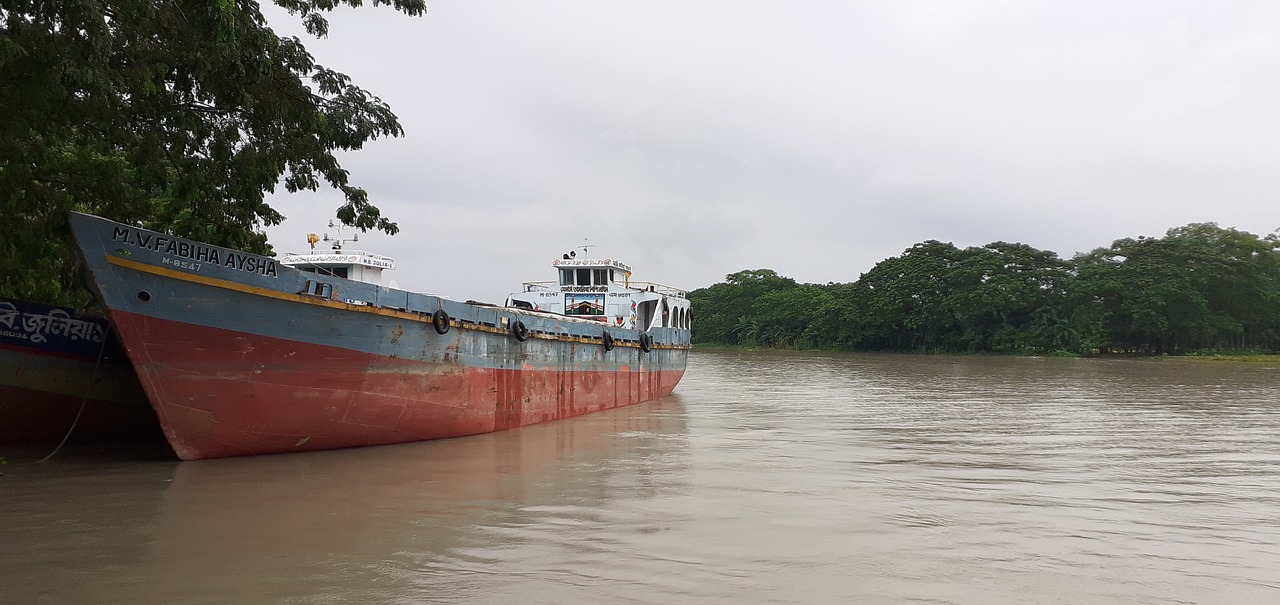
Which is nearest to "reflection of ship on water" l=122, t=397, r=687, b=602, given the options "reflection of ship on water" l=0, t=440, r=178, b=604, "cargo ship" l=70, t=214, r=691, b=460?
"reflection of ship on water" l=0, t=440, r=178, b=604

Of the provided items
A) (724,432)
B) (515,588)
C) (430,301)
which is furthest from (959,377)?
(515,588)

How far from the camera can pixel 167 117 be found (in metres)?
9.76

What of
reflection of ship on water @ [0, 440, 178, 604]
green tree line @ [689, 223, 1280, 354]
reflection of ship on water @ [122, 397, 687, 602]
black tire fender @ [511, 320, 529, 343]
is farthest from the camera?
green tree line @ [689, 223, 1280, 354]

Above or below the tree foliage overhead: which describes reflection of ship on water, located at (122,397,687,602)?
below

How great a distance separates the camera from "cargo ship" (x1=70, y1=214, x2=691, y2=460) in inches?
358

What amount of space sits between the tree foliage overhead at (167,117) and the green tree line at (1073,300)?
2076 inches

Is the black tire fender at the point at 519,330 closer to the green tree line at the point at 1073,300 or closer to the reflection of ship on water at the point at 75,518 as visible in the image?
the reflection of ship on water at the point at 75,518

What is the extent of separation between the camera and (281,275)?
9867 millimetres

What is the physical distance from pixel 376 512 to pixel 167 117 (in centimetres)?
560

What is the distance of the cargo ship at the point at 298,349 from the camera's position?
9.10 meters

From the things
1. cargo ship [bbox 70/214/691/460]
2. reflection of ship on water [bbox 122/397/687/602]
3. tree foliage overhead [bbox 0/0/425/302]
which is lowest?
reflection of ship on water [bbox 122/397/687/602]

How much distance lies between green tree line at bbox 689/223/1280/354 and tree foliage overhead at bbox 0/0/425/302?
5273cm

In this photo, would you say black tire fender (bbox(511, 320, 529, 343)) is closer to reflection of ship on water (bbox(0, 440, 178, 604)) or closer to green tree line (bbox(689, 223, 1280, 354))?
reflection of ship on water (bbox(0, 440, 178, 604))

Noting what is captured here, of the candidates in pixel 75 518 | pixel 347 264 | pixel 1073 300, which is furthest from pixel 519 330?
pixel 1073 300
